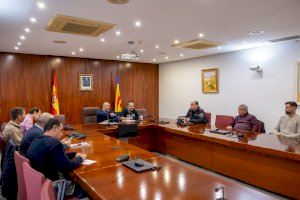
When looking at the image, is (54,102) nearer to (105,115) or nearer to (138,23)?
(105,115)

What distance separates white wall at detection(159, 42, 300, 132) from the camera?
18.2ft

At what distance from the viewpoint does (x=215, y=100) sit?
7.25m

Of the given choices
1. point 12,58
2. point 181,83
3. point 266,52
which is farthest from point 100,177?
point 181,83

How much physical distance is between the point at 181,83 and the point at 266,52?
313 centimetres

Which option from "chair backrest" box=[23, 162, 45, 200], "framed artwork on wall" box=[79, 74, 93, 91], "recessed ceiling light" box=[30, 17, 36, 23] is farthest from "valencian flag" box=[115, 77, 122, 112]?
"chair backrest" box=[23, 162, 45, 200]

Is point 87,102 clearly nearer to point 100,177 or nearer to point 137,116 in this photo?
point 137,116

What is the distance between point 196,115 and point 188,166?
2.69 meters

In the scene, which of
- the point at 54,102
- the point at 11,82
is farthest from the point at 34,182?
the point at 11,82

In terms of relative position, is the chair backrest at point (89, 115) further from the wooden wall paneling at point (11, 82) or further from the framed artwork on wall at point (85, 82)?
the wooden wall paneling at point (11, 82)

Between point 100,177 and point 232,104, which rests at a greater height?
point 232,104

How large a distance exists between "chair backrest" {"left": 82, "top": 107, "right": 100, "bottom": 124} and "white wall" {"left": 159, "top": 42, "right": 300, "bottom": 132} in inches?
134

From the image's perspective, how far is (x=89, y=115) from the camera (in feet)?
19.9

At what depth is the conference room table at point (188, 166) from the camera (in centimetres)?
176

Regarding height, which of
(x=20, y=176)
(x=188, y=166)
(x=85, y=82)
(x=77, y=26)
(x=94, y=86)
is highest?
(x=77, y=26)
